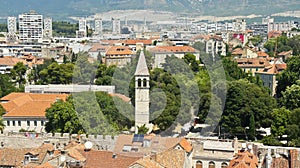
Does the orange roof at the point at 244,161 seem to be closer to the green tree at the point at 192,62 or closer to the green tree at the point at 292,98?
the green tree at the point at 292,98

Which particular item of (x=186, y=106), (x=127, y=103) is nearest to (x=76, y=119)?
(x=127, y=103)

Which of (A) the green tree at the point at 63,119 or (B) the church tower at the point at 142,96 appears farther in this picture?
(B) the church tower at the point at 142,96

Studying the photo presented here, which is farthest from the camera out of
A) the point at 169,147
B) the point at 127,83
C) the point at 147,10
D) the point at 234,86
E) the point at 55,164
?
the point at 147,10

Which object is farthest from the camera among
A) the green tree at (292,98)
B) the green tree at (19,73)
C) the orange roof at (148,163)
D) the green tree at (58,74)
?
the green tree at (19,73)

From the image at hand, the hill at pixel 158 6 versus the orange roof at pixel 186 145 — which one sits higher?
the hill at pixel 158 6

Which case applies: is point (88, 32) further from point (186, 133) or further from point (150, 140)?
point (150, 140)

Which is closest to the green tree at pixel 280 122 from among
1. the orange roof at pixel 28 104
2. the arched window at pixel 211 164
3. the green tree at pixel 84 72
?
the arched window at pixel 211 164

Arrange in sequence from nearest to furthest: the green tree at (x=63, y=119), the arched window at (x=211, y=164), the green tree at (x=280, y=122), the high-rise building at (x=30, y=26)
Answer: the arched window at (x=211, y=164), the green tree at (x=63, y=119), the green tree at (x=280, y=122), the high-rise building at (x=30, y=26)
